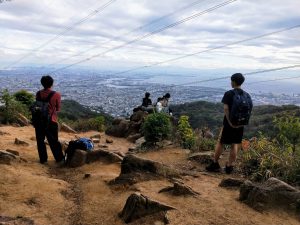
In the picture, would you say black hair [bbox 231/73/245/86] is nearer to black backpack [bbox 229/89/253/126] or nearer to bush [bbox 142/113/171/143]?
black backpack [bbox 229/89/253/126]

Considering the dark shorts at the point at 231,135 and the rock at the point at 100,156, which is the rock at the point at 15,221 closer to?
the rock at the point at 100,156

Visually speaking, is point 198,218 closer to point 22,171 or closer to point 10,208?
point 10,208

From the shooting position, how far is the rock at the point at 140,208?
5.51 metres

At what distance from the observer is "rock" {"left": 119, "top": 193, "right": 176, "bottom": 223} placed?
18.1ft

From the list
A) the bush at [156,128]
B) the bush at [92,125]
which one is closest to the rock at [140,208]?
the bush at [156,128]

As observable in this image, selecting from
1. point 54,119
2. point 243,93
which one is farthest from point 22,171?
point 243,93

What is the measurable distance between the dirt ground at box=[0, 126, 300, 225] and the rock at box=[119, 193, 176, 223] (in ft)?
0.33

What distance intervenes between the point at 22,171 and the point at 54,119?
144cm

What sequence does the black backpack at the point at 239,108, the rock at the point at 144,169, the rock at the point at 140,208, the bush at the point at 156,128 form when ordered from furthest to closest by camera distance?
1. the bush at the point at 156,128
2. the black backpack at the point at 239,108
3. the rock at the point at 144,169
4. the rock at the point at 140,208

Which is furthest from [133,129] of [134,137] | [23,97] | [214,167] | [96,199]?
[96,199]

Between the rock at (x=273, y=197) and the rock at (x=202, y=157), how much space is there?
134 inches

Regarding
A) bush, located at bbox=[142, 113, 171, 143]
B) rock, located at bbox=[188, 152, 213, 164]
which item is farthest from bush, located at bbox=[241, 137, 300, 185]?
bush, located at bbox=[142, 113, 171, 143]

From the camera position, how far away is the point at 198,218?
18.1 ft

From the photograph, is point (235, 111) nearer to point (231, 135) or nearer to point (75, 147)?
point (231, 135)
